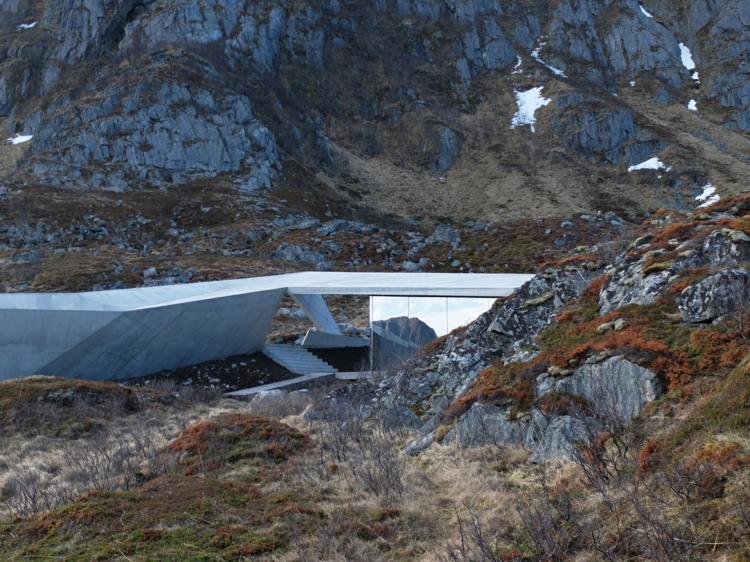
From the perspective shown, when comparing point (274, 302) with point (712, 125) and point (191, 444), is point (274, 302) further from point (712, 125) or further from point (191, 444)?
point (712, 125)

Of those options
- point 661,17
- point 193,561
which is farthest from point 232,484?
point 661,17

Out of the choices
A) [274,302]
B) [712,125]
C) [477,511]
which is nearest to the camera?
[477,511]

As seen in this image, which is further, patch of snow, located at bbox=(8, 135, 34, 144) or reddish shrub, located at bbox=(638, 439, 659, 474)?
patch of snow, located at bbox=(8, 135, 34, 144)

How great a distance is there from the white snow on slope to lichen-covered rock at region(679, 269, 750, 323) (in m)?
107

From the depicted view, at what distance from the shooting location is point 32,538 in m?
7.96

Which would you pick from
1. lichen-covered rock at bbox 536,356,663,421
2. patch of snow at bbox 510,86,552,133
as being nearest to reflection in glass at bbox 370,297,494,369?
lichen-covered rock at bbox 536,356,663,421

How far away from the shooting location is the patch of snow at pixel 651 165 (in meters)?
79.1

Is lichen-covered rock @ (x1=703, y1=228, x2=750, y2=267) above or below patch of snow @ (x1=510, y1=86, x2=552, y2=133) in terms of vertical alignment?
below

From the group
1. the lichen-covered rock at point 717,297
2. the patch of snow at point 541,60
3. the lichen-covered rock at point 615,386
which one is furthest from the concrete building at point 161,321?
the patch of snow at point 541,60

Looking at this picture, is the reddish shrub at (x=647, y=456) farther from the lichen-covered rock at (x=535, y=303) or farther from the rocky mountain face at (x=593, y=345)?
the lichen-covered rock at (x=535, y=303)

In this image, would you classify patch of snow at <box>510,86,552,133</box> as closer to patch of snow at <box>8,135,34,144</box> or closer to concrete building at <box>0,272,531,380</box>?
patch of snow at <box>8,135,34,144</box>

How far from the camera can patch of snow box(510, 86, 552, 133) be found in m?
92.2

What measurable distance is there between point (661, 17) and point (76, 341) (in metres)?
120

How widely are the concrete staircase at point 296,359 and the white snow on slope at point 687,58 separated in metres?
98.1
